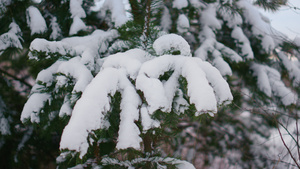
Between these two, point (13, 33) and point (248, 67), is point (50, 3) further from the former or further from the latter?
point (248, 67)

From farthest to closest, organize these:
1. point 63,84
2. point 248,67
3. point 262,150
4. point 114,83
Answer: point 262,150
point 248,67
point 63,84
point 114,83

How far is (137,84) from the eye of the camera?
0.80 meters

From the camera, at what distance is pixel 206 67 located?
2.78 ft

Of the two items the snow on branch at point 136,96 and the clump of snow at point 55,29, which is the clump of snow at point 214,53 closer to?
the snow on branch at point 136,96

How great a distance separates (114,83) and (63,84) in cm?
42

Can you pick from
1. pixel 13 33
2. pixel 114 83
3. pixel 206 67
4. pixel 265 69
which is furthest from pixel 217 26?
pixel 13 33

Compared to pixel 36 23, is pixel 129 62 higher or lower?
lower

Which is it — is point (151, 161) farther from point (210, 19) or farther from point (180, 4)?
point (210, 19)

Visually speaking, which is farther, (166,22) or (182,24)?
(166,22)

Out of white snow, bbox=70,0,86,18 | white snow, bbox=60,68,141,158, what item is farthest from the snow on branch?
white snow, bbox=70,0,86,18

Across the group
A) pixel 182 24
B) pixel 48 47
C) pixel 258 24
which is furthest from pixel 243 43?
pixel 48 47

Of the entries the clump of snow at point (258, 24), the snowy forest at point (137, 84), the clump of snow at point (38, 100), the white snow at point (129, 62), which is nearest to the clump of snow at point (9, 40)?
the snowy forest at point (137, 84)

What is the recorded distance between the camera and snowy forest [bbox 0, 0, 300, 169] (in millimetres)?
748

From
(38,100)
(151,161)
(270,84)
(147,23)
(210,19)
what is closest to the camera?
(151,161)
